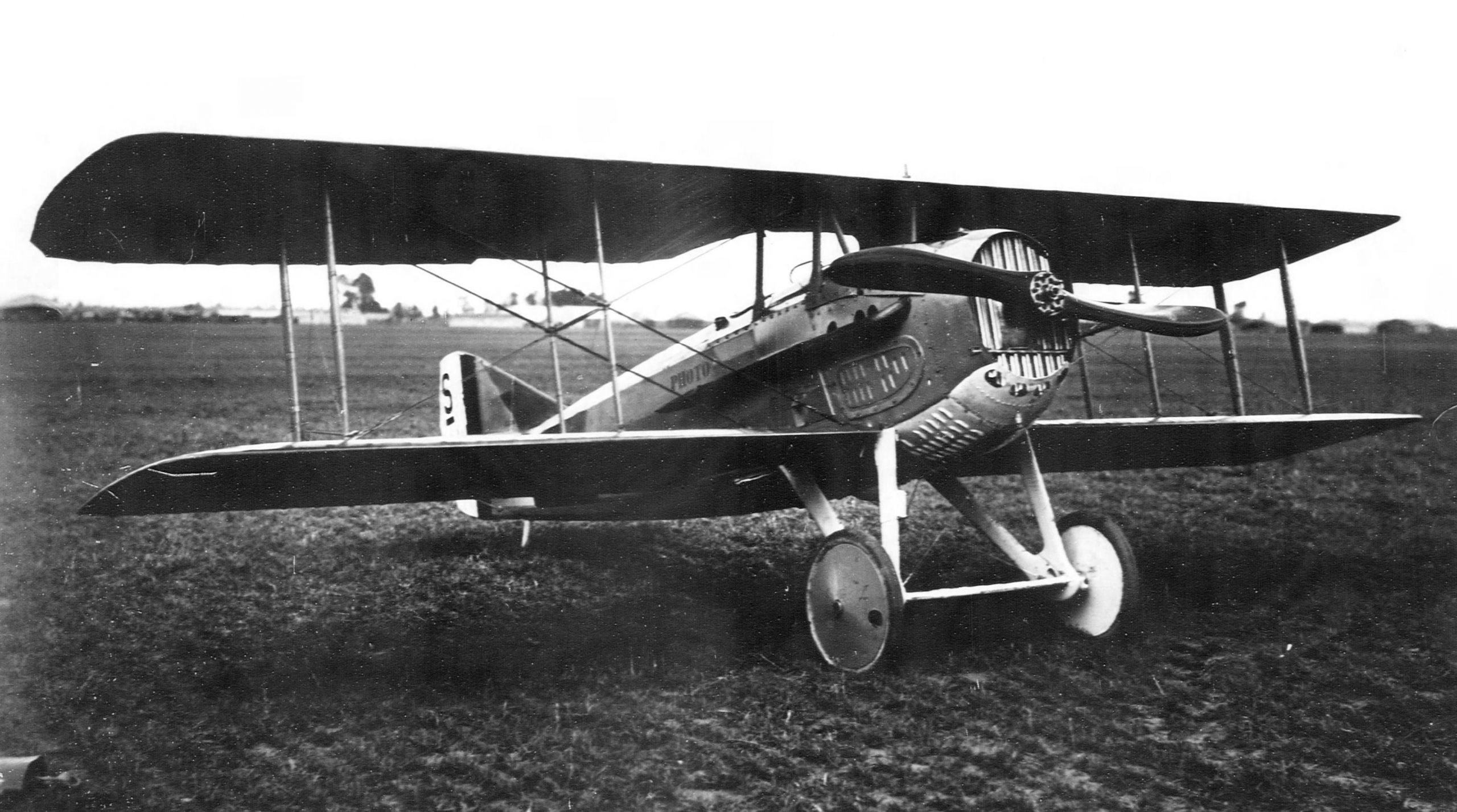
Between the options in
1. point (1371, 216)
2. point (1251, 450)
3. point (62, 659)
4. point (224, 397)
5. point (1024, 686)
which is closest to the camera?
point (1024, 686)

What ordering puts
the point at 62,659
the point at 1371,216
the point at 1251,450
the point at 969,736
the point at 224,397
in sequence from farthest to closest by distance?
the point at 224,397 → the point at 1251,450 → the point at 1371,216 → the point at 62,659 → the point at 969,736

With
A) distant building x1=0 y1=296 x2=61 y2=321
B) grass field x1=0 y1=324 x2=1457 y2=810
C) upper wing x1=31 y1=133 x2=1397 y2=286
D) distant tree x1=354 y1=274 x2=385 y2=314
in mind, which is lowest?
grass field x1=0 y1=324 x2=1457 y2=810

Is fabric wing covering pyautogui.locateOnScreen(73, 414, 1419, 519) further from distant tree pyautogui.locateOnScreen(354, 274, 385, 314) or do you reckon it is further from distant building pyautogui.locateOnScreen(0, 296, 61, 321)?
distant tree pyautogui.locateOnScreen(354, 274, 385, 314)

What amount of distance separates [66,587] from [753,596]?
4.54 metres

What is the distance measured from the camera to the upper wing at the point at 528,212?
4.03 metres

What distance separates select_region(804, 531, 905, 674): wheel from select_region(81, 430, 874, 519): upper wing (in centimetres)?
60

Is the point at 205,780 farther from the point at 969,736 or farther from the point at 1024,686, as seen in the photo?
the point at 1024,686

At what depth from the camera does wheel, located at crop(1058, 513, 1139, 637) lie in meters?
5.04

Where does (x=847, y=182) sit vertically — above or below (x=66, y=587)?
above

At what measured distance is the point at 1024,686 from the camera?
4293mm

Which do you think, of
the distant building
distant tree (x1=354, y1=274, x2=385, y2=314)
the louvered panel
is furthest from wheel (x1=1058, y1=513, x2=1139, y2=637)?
distant tree (x1=354, y1=274, x2=385, y2=314)

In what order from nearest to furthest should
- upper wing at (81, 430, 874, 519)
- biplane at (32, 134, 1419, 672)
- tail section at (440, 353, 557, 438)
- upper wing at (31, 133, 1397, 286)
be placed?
1. upper wing at (81, 430, 874, 519)
2. upper wing at (31, 133, 1397, 286)
3. biplane at (32, 134, 1419, 672)
4. tail section at (440, 353, 557, 438)

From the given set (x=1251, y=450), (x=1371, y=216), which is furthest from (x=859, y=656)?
(x=1371, y=216)

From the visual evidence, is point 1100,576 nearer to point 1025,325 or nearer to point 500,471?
point 1025,325
